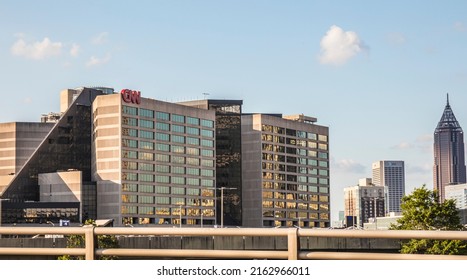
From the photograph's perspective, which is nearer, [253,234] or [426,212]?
[253,234]

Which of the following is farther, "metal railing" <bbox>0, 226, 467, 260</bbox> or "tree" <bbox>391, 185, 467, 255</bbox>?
"tree" <bbox>391, 185, 467, 255</bbox>

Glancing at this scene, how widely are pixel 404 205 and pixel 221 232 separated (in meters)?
63.9

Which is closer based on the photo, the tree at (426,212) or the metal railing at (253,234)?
the metal railing at (253,234)

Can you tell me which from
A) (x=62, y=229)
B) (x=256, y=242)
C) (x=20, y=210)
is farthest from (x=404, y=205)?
(x=20, y=210)

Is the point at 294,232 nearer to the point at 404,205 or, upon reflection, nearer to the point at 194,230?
the point at 194,230

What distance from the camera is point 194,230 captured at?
31.9ft
